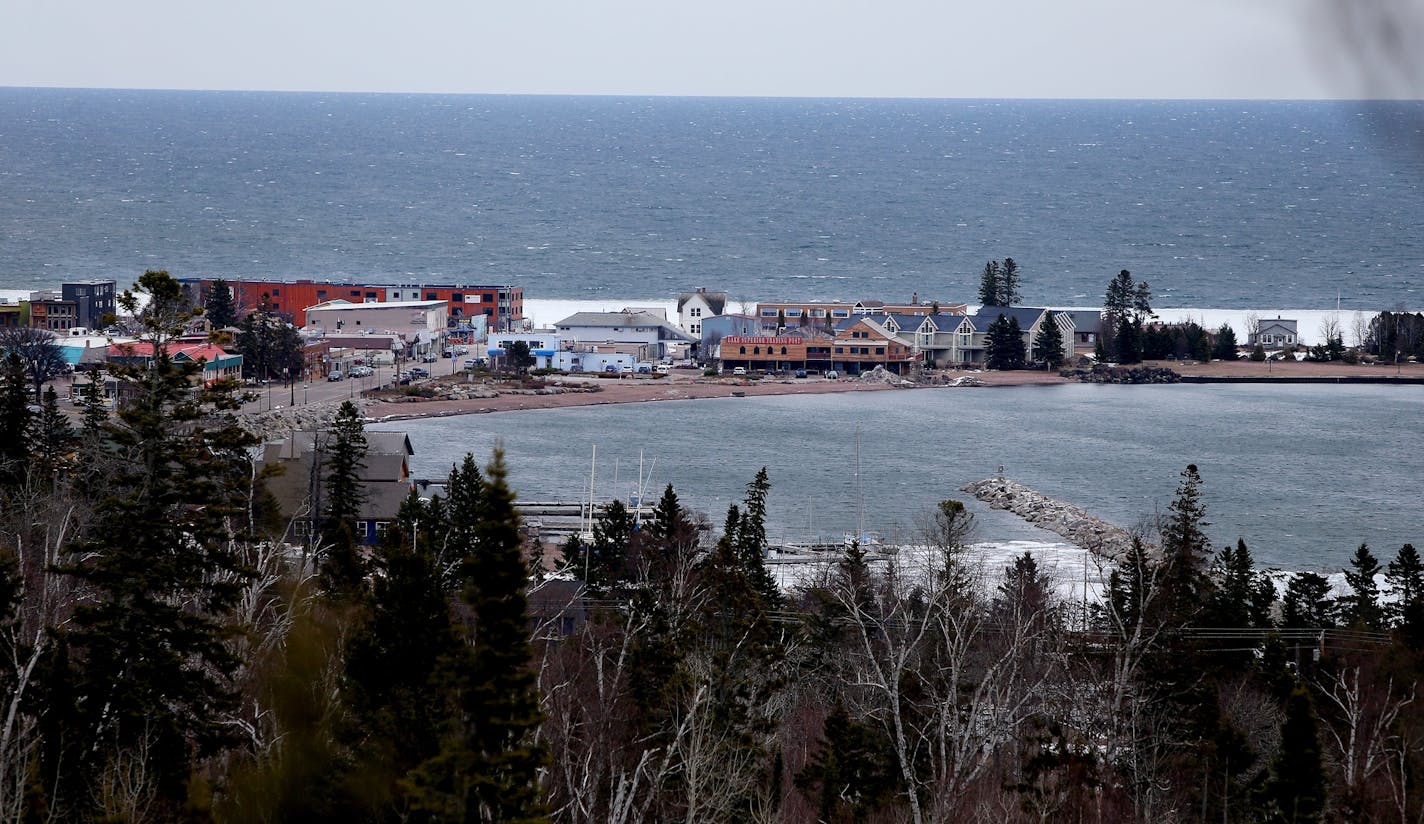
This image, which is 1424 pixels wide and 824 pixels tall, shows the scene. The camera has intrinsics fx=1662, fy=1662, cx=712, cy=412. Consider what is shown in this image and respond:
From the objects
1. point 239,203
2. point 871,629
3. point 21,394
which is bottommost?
point 871,629

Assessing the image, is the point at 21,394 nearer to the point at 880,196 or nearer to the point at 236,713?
the point at 236,713

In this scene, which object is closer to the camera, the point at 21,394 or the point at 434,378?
the point at 21,394

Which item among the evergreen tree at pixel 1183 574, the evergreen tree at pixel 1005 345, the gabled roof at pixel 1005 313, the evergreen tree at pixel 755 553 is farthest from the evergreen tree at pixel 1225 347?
the evergreen tree at pixel 755 553

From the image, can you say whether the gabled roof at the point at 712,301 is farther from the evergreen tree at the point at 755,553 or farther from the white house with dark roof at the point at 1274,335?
the evergreen tree at the point at 755,553

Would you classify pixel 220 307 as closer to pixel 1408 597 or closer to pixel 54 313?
pixel 54 313

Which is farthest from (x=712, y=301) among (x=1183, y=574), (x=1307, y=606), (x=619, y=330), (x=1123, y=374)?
(x=1183, y=574)

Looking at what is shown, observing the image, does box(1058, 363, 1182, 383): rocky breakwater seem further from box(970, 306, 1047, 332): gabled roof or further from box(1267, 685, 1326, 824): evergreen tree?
box(1267, 685, 1326, 824): evergreen tree

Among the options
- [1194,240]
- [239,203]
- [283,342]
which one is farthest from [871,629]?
[239,203]
